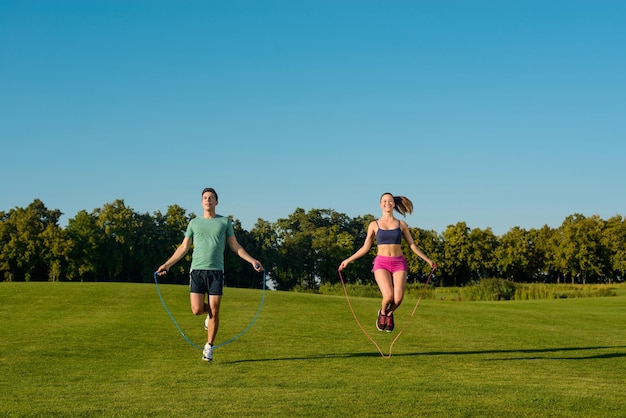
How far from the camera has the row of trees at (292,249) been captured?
273ft

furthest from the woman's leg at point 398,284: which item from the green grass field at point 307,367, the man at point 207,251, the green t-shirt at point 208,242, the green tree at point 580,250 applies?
the green tree at point 580,250

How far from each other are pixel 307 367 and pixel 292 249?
303 feet

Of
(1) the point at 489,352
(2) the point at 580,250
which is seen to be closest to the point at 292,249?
(2) the point at 580,250

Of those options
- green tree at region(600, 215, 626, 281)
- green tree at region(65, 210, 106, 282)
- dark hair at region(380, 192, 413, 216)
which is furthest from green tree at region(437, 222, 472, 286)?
dark hair at region(380, 192, 413, 216)

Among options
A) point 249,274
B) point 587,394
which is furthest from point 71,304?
point 249,274

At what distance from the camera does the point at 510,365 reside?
39.9 ft

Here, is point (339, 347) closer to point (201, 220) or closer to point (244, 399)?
point (201, 220)

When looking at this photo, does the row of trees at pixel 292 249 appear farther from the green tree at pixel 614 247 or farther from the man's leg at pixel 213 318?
the man's leg at pixel 213 318

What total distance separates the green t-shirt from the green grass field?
1804 mm

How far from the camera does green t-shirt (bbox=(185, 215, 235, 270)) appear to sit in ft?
38.4

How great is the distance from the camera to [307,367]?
1151cm

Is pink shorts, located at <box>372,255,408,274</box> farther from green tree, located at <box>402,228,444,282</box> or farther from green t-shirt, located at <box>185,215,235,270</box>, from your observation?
green tree, located at <box>402,228,444,282</box>

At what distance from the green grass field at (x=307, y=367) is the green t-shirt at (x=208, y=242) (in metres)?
1.80

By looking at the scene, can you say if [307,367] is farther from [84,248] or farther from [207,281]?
[84,248]
